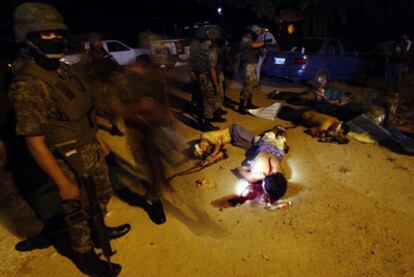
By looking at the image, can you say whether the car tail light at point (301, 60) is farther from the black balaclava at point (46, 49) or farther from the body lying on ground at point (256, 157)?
the black balaclava at point (46, 49)

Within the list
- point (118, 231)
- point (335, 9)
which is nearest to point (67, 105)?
point (118, 231)

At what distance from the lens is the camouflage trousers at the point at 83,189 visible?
89.4 inches

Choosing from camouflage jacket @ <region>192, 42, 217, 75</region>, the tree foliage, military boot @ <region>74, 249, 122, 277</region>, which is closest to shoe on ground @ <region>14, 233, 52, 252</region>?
military boot @ <region>74, 249, 122, 277</region>

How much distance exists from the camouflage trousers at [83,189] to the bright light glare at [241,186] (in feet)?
6.02

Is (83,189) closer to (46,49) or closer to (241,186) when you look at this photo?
(46,49)

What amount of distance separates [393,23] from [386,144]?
14.4 meters

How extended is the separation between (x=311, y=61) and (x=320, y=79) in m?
0.68

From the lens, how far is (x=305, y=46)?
907cm

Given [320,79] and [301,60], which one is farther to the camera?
[320,79]

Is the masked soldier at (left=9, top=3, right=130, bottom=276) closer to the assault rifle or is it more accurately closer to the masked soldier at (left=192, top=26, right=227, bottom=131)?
the assault rifle

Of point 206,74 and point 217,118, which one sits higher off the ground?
point 206,74

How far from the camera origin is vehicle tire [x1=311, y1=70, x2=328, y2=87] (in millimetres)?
8711

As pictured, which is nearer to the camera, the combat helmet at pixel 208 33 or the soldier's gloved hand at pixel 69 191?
the soldier's gloved hand at pixel 69 191

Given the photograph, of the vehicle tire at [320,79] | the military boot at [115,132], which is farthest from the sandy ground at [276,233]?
the vehicle tire at [320,79]
